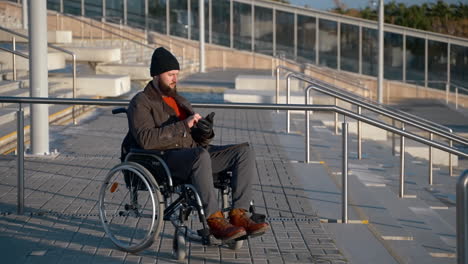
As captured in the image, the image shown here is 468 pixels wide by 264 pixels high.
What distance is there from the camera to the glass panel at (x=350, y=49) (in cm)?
3722

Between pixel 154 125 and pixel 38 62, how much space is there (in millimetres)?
3953

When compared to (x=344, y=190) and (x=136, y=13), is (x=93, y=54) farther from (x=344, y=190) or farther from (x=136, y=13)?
(x=136, y=13)

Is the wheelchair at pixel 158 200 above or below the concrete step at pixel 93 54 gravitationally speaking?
below

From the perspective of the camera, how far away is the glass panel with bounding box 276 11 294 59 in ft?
124

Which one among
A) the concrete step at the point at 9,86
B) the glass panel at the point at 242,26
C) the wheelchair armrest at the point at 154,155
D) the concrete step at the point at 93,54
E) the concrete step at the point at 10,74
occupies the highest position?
the glass panel at the point at 242,26

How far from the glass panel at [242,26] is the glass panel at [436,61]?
7.68m

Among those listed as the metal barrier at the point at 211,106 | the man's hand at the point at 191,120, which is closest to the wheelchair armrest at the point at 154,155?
the man's hand at the point at 191,120

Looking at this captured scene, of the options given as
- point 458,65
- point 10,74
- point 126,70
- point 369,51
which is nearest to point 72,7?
point 369,51

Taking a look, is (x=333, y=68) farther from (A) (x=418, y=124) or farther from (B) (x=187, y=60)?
(A) (x=418, y=124)

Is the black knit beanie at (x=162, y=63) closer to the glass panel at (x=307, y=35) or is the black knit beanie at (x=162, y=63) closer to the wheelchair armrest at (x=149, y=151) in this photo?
the wheelchair armrest at (x=149, y=151)

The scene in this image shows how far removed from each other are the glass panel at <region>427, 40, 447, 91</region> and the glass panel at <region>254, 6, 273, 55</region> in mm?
6758

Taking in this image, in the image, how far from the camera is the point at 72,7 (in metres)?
36.9

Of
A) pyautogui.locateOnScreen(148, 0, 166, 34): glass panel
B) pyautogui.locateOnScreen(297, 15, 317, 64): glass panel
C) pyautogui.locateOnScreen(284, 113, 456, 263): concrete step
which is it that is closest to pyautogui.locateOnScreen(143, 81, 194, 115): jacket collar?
pyautogui.locateOnScreen(284, 113, 456, 263): concrete step

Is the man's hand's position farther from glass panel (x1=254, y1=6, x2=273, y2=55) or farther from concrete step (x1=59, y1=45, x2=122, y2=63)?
glass panel (x1=254, y1=6, x2=273, y2=55)
